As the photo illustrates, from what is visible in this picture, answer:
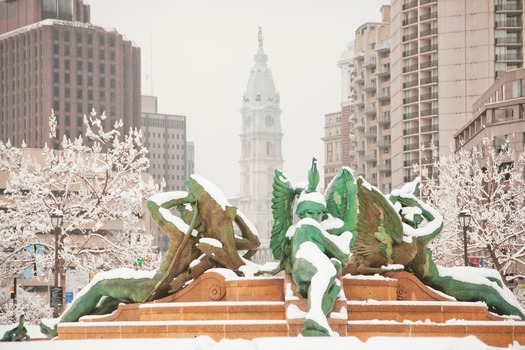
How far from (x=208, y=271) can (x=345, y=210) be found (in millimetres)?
3146

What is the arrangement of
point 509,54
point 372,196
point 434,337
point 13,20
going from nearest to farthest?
point 434,337, point 372,196, point 509,54, point 13,20

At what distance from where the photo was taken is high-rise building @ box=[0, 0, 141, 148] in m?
148

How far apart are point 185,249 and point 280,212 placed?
2.50 meters

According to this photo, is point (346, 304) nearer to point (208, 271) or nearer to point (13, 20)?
point (208, 271)

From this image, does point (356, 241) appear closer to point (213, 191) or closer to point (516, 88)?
point (213, 191)

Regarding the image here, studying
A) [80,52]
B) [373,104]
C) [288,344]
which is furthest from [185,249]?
[80,52]

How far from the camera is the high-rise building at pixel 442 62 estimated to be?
9025 centimetres

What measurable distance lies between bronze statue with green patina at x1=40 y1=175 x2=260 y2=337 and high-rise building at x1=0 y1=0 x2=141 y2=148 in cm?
12156

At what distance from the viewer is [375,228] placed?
2516cm

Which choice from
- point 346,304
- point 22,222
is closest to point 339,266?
point 346,304

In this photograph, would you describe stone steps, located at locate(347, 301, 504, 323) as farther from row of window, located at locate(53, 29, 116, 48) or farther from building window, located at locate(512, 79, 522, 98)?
row of window, located at locate(53, 29, 116, 48)

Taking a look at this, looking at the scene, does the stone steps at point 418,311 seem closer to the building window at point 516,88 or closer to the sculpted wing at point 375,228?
the sculpted wing at point 375,228

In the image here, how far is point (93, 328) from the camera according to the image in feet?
78.6

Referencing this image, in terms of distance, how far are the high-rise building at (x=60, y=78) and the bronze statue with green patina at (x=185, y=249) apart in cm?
12156
